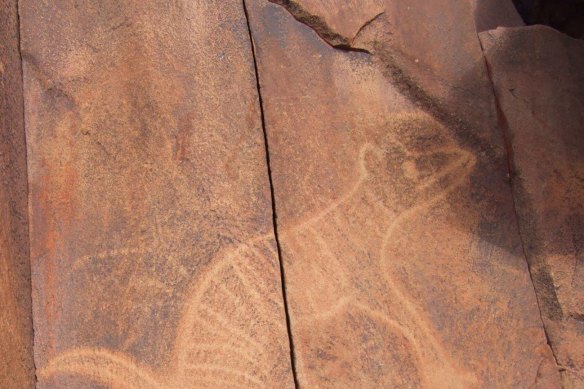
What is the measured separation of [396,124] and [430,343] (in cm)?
79

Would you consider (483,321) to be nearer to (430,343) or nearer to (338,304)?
(430,343)

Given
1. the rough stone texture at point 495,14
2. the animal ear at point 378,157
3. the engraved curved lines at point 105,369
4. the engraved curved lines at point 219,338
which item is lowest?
the engraved curved lines at point 105,369

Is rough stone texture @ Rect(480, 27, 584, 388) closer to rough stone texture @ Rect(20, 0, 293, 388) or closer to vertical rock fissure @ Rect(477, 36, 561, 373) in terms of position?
vertical rock fissure @ Rect(477, 36, 561, 373)

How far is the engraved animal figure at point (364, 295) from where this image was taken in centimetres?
199

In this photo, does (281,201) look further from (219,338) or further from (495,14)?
(495,14)

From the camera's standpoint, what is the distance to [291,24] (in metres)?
2.27

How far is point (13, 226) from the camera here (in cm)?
185

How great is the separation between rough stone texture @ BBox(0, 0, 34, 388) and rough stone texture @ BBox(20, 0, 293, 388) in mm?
41

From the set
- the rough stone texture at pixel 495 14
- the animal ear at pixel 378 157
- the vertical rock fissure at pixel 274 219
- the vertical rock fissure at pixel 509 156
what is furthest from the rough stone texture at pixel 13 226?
the rough stone texture at pixel 495 14

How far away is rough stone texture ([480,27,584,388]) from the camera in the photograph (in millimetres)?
2234

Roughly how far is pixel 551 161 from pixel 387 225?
0.72m

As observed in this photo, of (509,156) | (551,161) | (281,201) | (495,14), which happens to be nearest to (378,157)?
(281,201)

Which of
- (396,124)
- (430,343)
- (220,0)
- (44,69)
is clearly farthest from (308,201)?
(44,69)

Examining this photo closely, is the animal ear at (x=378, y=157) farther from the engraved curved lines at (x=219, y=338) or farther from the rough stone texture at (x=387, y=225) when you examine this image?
the engraved curved lines at (x=219, y=338)
